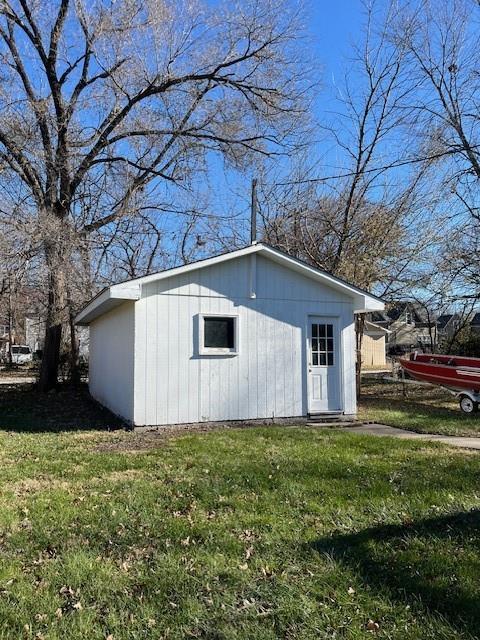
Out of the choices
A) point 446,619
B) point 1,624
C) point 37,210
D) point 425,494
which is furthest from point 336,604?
point 37,210

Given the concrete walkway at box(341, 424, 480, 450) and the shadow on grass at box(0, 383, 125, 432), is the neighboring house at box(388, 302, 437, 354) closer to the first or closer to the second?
the shadow on grass at box(0, 383, 125, 432)

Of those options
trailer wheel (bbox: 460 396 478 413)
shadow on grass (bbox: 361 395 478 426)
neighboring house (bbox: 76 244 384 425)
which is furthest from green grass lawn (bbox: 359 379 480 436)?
neighboring house (bbox: 76 244 384 425)

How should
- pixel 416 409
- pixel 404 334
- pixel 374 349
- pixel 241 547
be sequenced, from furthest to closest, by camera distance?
1. pixel 404 334
2. pixel 374 349
3. pixel 416 409
4. pixel 241 547

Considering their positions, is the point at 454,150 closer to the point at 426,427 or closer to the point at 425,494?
the point at 426,427

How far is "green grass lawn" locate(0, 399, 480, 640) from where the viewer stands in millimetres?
3035

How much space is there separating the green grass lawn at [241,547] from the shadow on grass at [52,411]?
3638 millimetres

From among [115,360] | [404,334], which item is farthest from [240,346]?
[404,334]

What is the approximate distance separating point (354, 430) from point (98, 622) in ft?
24.7

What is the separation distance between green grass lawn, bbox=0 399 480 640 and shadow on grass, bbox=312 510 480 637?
0.04ft

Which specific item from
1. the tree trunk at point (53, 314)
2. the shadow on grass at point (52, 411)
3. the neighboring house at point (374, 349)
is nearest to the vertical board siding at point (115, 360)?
the shadow on grass at point (52, 411)

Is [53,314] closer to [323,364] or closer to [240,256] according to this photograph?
[240,256]

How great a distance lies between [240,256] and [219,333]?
5.04 ft

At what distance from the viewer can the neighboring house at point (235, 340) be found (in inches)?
385

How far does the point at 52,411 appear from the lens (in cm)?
1333
